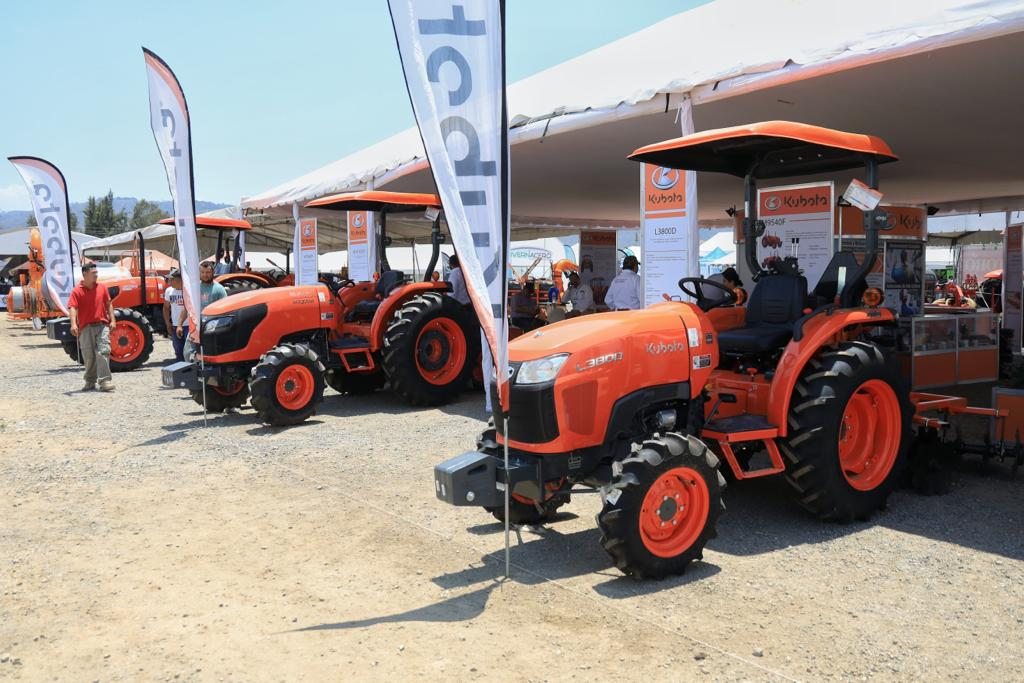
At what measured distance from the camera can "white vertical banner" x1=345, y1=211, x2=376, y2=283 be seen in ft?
35.3

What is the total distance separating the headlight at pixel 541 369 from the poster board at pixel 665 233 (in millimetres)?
2596

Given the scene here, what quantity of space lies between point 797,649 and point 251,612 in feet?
6.83

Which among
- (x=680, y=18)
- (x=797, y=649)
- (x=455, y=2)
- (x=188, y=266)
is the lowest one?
(x=797, y=649)

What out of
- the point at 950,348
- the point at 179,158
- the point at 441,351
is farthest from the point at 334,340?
the point at 950,348

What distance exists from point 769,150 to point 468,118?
6.35 ft

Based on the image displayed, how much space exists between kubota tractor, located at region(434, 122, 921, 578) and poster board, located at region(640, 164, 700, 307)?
939 mm

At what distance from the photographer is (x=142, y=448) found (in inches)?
260

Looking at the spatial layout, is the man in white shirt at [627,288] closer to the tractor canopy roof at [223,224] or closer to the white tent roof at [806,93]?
the white tent roof at [806,93]

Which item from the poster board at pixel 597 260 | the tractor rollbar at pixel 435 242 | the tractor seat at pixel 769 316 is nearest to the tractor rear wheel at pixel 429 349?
the tractor rollbar at pixel 435 242

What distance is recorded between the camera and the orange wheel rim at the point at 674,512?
3648 millimetres

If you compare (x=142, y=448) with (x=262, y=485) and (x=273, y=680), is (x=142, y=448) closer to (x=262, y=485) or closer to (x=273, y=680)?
(x=262, y=485)

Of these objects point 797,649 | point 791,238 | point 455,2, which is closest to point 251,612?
point 797,649

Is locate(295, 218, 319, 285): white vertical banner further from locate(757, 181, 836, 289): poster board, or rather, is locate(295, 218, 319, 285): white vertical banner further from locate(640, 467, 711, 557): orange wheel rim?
locate(640, 467, 711, 557): orange wheel rim

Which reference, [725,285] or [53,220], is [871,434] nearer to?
[725,285]
